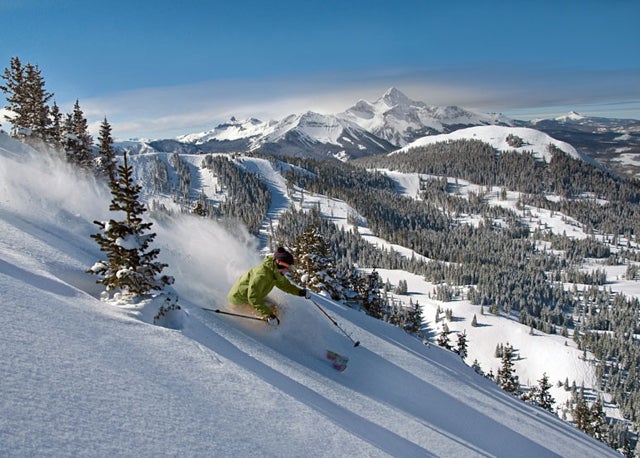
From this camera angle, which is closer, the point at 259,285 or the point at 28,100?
the point at 259,285

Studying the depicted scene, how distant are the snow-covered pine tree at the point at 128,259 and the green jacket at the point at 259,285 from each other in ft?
6.84

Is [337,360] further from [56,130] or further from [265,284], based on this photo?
[56,130]

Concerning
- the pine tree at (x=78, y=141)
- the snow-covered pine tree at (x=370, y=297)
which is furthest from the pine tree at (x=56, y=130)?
the snow-covered pine tree at (x=370, y=297)

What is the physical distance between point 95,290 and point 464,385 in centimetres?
1389

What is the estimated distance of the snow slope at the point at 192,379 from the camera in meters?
4.41

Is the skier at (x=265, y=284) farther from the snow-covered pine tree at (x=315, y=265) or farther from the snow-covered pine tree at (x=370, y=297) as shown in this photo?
the snow-covered pine tree at (x=370, y=297)

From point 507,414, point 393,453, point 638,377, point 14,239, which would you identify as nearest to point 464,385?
point 507,414

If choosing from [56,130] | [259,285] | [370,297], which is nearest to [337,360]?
[259,285]

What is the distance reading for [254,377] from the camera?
282 inches

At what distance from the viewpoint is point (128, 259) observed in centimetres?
923

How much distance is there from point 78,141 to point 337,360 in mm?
37917

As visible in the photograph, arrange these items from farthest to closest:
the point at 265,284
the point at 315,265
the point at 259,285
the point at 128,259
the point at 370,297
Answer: the point at 370,297 < the point at 315,265 < the point at 265,284 < the point at 259,285 < the point at 128,259

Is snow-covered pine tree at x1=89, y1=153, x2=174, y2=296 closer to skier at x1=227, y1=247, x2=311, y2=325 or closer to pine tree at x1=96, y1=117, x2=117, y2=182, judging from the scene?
skier at x1=227, y1=247, x2=311, y2=325

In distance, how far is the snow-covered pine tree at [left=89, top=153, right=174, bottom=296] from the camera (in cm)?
895
